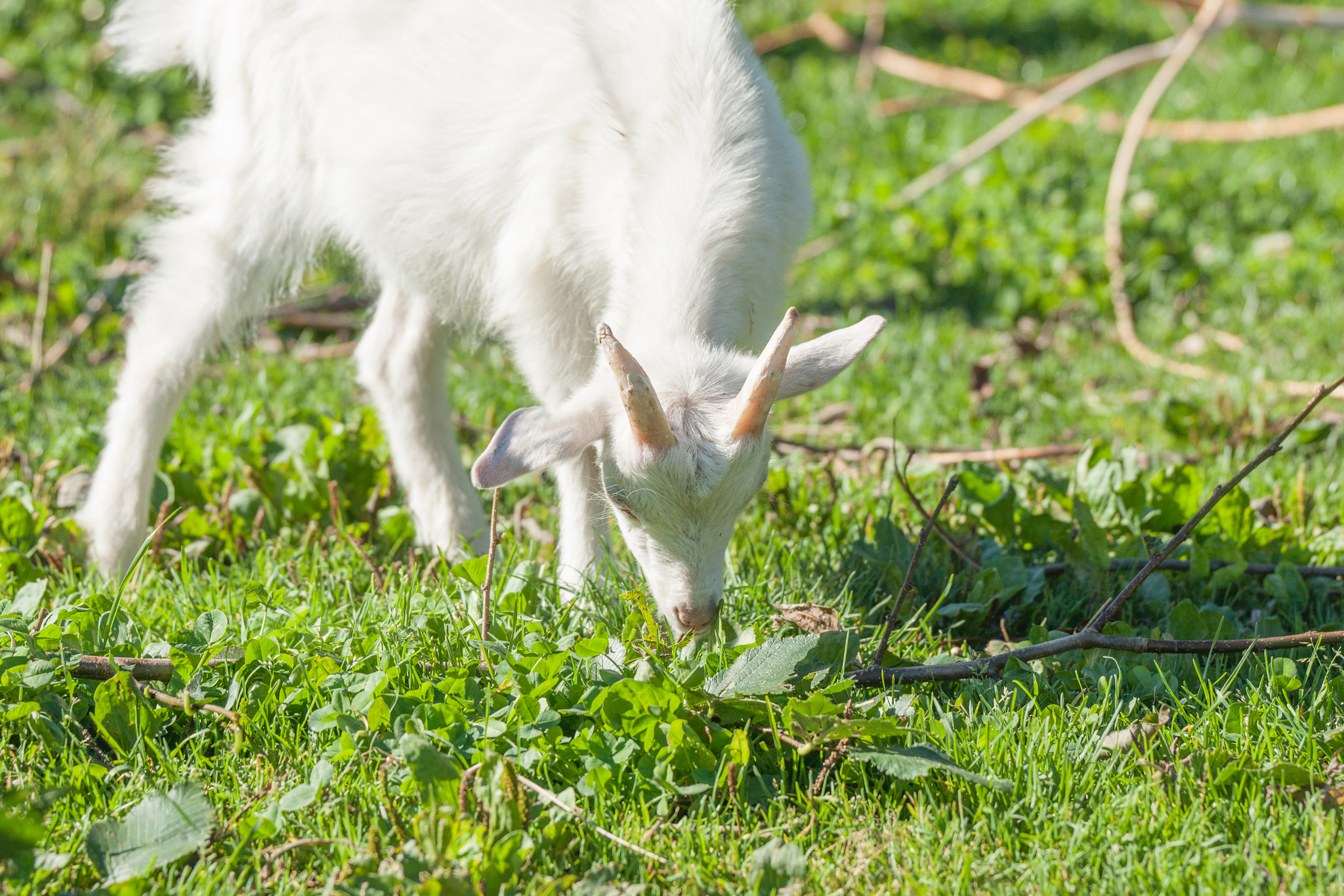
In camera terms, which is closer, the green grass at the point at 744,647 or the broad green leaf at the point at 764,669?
the green grass at the point at 744,647

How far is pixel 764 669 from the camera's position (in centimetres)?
239

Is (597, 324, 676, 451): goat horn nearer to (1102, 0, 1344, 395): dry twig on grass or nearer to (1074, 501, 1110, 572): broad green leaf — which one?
(1074, 501, 1110, 572): broad green leaf

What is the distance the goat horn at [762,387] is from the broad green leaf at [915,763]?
2.23 ft

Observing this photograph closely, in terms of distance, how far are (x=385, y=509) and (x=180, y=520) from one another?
2.08ft

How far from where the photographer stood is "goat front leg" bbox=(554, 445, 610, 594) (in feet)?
10.9

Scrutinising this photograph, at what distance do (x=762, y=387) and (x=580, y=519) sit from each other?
1.12 meters

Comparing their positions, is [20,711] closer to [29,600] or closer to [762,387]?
[29,600]

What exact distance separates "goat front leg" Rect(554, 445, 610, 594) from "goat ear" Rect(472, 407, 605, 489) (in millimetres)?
655

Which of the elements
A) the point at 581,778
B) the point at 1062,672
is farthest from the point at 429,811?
the point at 1062,672

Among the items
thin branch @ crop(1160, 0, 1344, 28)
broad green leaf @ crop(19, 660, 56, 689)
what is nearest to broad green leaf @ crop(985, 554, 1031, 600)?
broad green leaf @ crop(19, 660, 56, 689)

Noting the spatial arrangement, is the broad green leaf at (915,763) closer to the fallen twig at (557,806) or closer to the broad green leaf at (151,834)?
the fallen twig at (557,806)

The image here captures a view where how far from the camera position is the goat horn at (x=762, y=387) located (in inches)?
93.2

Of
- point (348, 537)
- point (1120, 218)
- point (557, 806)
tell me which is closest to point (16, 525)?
point (348, 537)

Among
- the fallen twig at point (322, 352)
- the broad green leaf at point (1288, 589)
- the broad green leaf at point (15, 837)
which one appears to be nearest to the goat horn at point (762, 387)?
the broad green leaf at point (15, 837)
